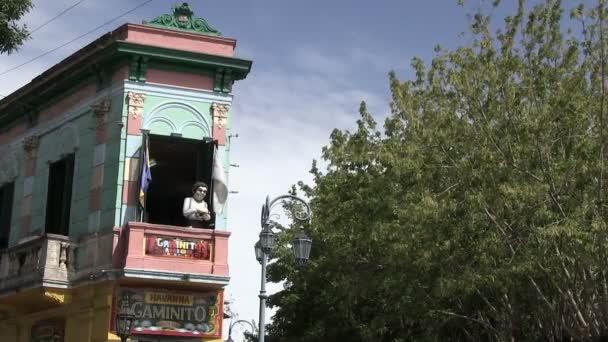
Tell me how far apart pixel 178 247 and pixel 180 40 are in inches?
176

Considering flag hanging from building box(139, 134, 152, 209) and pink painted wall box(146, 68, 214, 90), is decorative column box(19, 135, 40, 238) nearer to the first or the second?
pink painted wall box(146, 68, 214, 90)

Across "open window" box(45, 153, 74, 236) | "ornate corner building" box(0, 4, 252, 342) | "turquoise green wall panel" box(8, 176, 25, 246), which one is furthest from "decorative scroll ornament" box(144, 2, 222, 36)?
"turquoise green wall panel" box(8, 176, 25, 246)

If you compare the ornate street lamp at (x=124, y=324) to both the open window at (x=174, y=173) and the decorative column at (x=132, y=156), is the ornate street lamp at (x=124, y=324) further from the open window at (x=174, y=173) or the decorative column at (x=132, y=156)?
the open window at (x=174, y=173)

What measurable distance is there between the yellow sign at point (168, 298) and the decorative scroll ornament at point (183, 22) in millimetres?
5644

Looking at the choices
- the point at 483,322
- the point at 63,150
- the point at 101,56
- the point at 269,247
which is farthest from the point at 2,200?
the point at 483,322

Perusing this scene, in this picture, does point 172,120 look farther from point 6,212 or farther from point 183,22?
point 6,212

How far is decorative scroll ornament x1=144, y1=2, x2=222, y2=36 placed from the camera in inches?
818

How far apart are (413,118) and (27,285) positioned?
9273mm

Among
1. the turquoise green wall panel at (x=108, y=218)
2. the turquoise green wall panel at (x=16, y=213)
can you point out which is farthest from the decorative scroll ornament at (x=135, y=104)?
the turquoise green wall panel at (x=16, y=213)

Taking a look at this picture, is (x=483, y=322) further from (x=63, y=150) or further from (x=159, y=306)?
(x=63, y=150)

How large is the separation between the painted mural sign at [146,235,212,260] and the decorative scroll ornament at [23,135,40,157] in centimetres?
527

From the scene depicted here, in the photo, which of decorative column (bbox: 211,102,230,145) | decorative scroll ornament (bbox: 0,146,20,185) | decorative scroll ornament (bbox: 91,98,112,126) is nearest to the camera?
decorative column (bbox: 211,102,230,145)

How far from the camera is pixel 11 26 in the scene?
16.0 m

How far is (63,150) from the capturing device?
861 inches
